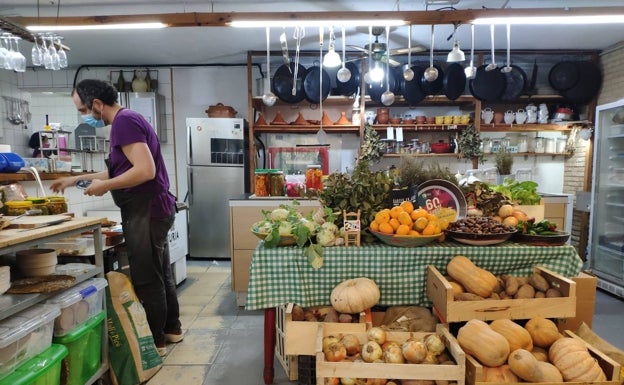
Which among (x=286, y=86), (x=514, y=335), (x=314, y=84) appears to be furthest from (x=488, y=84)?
(x=514, y=335)

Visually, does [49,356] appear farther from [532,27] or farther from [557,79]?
[557,79]

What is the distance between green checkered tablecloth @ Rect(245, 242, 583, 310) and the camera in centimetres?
178

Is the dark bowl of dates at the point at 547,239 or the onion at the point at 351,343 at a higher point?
the dark bowl of dates at the point at 547,239

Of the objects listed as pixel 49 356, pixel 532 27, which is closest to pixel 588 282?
pixel 49 356

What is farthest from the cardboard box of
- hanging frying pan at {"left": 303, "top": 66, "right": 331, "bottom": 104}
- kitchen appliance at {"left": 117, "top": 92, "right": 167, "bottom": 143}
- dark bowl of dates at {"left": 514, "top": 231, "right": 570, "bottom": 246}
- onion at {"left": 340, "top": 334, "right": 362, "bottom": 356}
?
kitchen appliance at {"left": 117, "top": 92, "right": 167, "bottom": 143}

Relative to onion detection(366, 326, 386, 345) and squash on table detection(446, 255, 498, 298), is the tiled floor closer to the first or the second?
onion detection(366, 326, 386, 345)

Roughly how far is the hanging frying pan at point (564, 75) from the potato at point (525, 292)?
422 centimetres

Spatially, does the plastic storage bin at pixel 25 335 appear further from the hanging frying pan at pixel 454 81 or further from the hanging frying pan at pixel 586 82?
the hanging frying pan at pixel 586 82

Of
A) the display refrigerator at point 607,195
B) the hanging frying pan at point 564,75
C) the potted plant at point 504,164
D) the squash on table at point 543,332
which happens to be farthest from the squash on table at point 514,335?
the hanging frying pan at point 564,75

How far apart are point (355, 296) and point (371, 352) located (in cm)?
26

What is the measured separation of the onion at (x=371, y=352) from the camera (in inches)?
58.3

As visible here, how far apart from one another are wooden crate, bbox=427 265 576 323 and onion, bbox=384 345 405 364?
267 mm

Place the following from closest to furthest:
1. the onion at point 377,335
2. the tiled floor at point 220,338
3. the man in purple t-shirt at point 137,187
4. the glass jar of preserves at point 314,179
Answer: the onion at point 377,335 → the man in purple t-shirt at point 137,187 → the tiled floor at point 220,338 → the glass jar of preserves at point 314,179

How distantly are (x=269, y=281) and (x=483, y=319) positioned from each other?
3.39 ft
